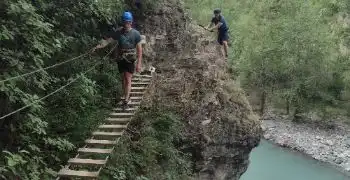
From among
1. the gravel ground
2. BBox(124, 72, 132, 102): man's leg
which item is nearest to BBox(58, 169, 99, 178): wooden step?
BBox(124, 72, 132, 102): man's leg

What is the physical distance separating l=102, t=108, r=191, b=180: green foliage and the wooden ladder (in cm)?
26

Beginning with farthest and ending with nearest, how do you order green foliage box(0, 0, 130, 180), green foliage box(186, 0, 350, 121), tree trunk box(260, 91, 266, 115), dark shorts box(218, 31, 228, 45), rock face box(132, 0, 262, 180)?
tree trunk box(260, 91, 266, 115) < green foliage box(186, 0, 350, 121) < dark shorts box(218, 31, 228, 45) < rock face box(132, 0, 262, 180) < green foliage box(0, 0, 130, 180)

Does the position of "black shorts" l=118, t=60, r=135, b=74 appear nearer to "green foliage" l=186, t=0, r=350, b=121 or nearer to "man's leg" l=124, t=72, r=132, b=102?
"man's leg" l=124, t=72, r=132, b=102

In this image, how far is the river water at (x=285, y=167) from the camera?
82.0 ft

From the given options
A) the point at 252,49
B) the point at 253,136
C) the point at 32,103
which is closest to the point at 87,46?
the point at 32,103

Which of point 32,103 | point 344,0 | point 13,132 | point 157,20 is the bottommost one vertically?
point 13,132

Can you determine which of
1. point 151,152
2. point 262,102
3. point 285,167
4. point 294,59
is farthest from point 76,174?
point 262,102

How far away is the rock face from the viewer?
1257cm

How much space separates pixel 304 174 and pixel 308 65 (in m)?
12.0

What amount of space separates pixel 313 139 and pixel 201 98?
2078 cm

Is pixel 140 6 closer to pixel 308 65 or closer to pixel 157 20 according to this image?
pixel 157 20

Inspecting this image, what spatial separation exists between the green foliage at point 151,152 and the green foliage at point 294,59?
23598mm

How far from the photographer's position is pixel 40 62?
21.6 ft

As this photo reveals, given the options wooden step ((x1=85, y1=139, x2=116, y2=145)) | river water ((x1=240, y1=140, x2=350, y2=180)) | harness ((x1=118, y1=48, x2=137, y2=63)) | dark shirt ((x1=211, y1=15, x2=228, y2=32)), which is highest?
dark shirt ((x1=211, y1=15, x2=228, y2=32))
